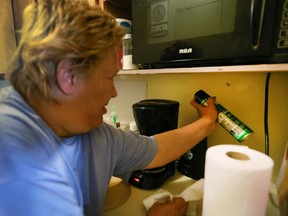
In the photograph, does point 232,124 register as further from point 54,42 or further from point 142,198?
point 54,42

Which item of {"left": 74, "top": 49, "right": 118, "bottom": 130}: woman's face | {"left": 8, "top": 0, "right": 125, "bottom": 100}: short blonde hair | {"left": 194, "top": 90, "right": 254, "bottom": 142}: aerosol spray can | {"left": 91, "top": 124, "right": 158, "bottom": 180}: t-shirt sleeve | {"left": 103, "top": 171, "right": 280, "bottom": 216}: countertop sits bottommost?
{"left": 103, "top": 171, "right": 280, "bottom": 216}: countertop

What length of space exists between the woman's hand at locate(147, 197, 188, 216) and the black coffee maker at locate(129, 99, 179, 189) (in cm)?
15

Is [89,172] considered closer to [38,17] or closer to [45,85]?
[45,85]

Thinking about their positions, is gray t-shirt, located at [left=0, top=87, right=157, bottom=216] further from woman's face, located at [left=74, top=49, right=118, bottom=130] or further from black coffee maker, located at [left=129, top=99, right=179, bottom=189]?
black coffee maker, located at [left=129, top=99, right=179, bottom=189]

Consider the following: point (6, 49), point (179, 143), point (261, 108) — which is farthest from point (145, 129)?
point (6, 49)

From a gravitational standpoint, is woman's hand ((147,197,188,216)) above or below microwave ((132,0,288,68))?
below

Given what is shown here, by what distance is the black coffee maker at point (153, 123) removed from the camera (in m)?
0.75

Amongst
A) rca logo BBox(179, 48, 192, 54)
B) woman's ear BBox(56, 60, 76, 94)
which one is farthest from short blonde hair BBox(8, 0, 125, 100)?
rca logo BBox(179, 48, 192, 54)

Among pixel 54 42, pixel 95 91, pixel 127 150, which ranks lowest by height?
pixel 127 150

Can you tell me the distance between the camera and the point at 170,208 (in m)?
0.59

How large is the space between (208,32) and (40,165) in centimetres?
53

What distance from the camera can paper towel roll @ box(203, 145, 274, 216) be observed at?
39 cm

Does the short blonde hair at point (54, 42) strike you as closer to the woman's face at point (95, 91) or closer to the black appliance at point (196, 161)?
the woman's face at point (95, 91)

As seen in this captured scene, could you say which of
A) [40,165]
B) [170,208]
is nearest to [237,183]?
[170,208]
